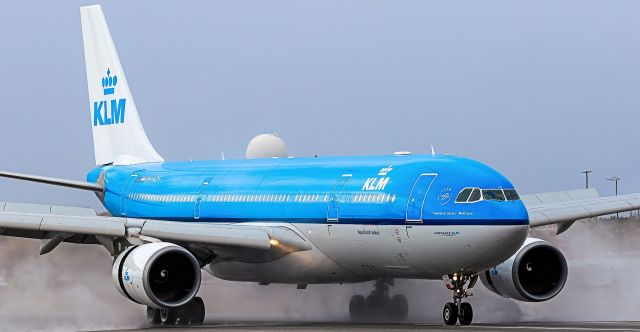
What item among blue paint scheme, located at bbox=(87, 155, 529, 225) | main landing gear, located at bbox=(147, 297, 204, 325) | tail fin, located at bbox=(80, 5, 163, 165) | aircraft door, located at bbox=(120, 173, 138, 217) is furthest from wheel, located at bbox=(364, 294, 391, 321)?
tail fin, located at bbox=(80, 5, 163, 165)

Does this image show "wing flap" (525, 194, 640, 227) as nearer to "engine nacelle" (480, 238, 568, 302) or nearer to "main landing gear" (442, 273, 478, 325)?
"engine nacelle" (480, 238, 568, 302)

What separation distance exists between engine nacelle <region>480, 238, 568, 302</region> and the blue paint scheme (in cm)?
287

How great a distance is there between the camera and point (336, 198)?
28922 millimetres

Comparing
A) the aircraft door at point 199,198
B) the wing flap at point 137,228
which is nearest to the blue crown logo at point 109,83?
the aircraft door at point 199,198

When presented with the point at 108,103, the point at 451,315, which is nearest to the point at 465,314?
the point at 451,315

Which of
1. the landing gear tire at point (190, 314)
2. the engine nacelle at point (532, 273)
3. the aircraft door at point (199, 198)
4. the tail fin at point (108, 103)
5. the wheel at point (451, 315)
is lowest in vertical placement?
the landing gear tire at point (190, 314)

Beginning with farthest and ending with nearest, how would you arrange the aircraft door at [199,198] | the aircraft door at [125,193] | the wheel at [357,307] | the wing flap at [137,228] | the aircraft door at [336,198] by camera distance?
1. the aircraft door at [125,193]
2. the aircraft door at [199,198]
3. the wheel at [357,307]
4. the wing flap at [137,228]
5. the aircraft door at [336,198]

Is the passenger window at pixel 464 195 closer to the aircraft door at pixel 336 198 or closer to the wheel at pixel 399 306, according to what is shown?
the aircraft door at pixel 336 198

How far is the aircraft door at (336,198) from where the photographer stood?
2873 cm

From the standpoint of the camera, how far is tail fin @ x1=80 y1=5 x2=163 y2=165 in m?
42.0

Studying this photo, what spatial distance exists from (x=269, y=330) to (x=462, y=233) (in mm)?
4056

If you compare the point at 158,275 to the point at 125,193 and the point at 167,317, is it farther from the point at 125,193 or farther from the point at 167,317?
the point at 125,193

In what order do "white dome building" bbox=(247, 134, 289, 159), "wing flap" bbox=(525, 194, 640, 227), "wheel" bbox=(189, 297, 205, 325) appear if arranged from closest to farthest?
"wing flap" bbox=(525, 194, 640, 227), "wheel" bbox=(189, 297, 205, 325), "white dome building" bbox=(247, 134, 289, 159)

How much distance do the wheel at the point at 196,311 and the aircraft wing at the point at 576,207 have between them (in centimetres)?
790
